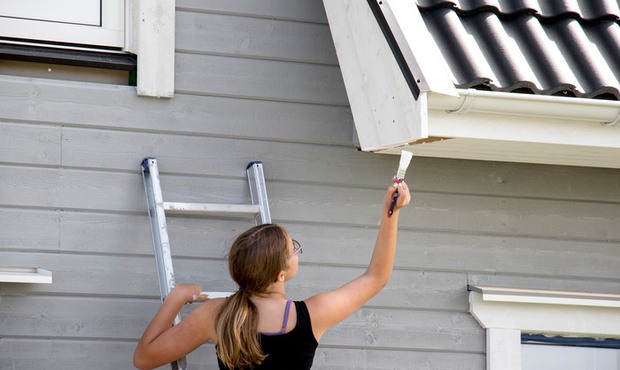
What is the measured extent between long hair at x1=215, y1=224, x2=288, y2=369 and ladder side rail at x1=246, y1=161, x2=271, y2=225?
777 mm

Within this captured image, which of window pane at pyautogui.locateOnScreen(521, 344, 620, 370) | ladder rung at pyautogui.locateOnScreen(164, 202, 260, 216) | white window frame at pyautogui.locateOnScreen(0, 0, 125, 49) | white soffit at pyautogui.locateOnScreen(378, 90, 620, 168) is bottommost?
window pane at pyautogui.locateOnScreen(521, 344, 620, 370)

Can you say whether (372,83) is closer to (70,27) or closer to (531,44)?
(531,44)

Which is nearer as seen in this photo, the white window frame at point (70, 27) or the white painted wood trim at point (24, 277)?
the white painted wood trim at point (24, 277)

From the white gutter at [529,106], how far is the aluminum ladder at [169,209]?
0.95 m

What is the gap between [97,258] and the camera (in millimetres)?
3865

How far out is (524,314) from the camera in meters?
4.31

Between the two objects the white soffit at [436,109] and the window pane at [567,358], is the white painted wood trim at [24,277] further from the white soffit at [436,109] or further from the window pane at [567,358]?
the window pane at [567,358]

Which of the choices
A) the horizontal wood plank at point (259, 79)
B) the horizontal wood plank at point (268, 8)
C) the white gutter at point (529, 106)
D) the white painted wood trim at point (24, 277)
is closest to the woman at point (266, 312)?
the white gutter at point (529, 106)

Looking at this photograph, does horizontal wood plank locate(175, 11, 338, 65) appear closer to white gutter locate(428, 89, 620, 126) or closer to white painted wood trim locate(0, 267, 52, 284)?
white gutter locate(428, 89, 620, 126)

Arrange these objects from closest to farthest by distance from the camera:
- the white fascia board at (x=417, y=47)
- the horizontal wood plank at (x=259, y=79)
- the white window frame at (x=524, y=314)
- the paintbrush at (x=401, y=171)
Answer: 1. the paintbrush at (x=401, y=171)
2. the white fascia board at (x=417, y=47)
3. the horizontal wood plank at (x=259, y=79)
4. the white window frame at (x=524, y=314)

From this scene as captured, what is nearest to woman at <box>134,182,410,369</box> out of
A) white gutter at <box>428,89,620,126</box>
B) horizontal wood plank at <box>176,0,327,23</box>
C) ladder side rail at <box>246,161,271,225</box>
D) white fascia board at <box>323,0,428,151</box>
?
white fascia board at <box>323,0,428,151</box>

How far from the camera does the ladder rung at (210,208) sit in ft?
12.5

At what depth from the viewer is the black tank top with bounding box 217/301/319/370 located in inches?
118

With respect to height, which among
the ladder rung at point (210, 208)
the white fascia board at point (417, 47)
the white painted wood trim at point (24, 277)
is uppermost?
the white fascia board at point (417, 47)
